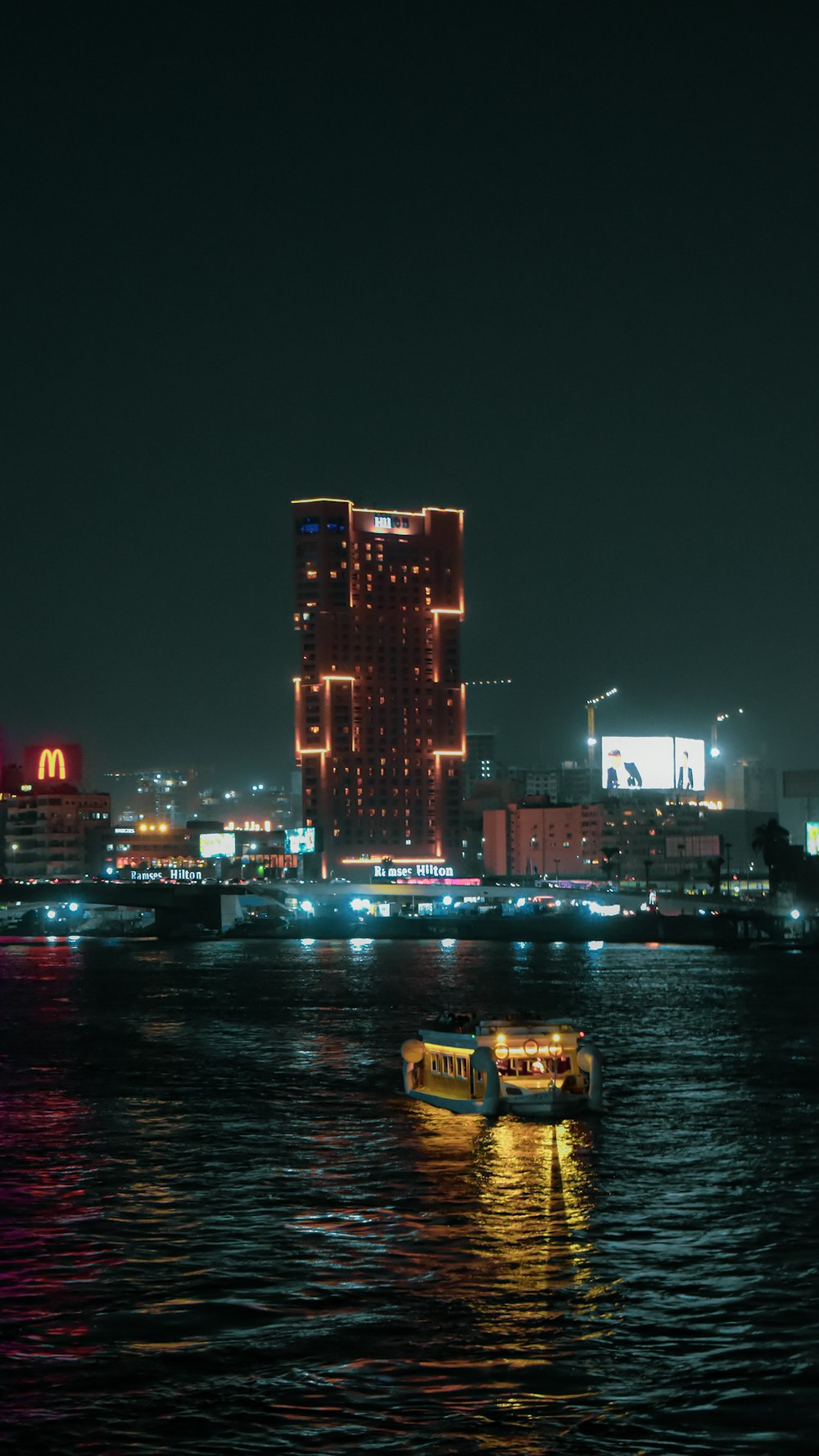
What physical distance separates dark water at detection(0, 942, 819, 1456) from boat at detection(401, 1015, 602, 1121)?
746 mm

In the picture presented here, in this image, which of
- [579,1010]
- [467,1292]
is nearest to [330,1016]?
[579,1010]

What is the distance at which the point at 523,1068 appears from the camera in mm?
43125

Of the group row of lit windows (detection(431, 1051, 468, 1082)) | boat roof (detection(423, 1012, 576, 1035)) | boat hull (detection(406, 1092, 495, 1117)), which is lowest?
boat hull (detection(406, 1092, 495, 1117))

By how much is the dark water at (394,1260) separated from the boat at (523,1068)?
29.4 inches

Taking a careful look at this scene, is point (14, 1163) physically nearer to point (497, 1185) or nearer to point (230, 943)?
point (497, 1185)

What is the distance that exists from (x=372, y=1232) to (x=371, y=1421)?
1065 cm

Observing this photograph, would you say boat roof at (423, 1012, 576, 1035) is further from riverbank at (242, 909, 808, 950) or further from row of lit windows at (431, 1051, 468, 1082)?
riverbank at (242, 909, 808, 950)

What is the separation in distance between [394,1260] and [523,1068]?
1618 cm

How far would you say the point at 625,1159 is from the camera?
122ft

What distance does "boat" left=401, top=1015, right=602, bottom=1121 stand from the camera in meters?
42.6

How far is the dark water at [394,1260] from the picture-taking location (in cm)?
1934

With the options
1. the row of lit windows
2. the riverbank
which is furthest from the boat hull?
the riverbank

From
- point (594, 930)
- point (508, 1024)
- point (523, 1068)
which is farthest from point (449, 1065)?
point (594, 930)

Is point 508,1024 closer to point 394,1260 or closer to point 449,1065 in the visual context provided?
point 449,1065
